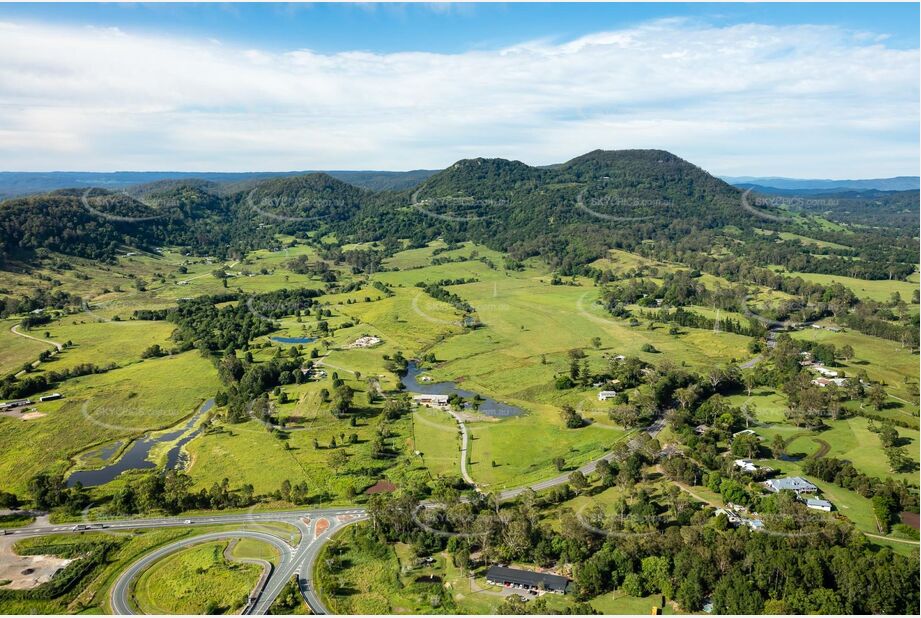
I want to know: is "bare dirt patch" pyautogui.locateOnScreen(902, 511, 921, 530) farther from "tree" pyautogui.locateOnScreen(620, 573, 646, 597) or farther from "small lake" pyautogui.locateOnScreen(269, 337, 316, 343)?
"small lake" pyautogui.locateOnScreen(269, 337, 316, 343)

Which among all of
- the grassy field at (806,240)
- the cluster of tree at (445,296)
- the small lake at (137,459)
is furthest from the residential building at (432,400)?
the grassy field at (806,240)

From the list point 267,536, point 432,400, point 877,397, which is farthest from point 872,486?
point 267,536

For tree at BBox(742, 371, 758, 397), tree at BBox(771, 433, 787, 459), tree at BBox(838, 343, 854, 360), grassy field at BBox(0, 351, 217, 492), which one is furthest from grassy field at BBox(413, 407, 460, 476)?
tree at BBox(838, 343, 854, 360)

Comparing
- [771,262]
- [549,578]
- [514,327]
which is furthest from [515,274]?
[549,578]

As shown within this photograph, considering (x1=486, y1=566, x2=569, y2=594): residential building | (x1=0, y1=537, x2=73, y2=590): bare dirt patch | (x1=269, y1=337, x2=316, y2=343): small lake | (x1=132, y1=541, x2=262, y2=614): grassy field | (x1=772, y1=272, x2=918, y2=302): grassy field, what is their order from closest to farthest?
(x1=132, y1=541, x2=262, y2=614): grassy field
(x1=486, y1=566, x2=569, y2=594): residential building
(x1=0, y1=537, x2=73, y2=590): bare dirt patch
(x1=269, y1=337, x2=316, y2=343): small lake
(x1=772, y1=272, x2=918, y2=302): grassy field

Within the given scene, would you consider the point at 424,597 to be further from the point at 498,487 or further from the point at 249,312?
the point at 249,312
